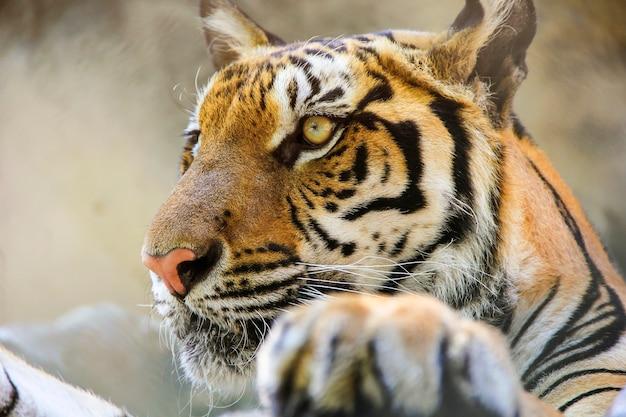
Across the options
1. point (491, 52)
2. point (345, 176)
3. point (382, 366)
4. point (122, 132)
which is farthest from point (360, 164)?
point (122, 132)

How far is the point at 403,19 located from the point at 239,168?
0.42m

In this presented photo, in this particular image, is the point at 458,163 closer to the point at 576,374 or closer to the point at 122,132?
the point at 576,374

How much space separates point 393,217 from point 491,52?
0.27m

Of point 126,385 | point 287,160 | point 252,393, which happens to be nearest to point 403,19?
point 287,160

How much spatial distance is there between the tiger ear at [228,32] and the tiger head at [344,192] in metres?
0.20

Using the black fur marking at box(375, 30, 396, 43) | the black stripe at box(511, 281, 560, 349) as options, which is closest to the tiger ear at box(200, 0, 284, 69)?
the black fur marking at box(375, 30, 396, 43)

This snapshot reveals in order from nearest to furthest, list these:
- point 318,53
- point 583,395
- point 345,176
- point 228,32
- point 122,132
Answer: point 583,395 → point 345,176 → point 318,53 → point 228,32 → point 122,132

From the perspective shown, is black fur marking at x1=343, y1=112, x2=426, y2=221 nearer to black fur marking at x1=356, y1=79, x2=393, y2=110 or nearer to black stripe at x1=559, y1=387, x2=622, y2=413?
black fur marking at x1=356, y1=79, x2=393, y2=110

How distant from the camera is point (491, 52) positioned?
1024 millimetres

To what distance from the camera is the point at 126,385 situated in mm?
1329

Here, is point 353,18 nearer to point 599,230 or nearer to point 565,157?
point 565,157

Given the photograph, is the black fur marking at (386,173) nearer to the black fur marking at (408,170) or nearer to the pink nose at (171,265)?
the black fur marking at (408,170)

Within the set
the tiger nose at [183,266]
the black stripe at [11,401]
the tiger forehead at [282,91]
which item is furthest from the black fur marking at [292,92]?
the black stripe at [11,401]

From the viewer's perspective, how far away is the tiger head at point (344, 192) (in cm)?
95
